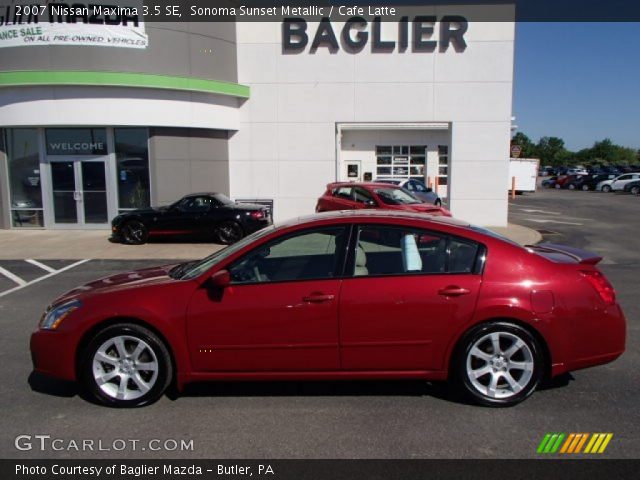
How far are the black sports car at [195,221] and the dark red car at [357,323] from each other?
9264mm

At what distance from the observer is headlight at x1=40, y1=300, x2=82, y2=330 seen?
412 cm

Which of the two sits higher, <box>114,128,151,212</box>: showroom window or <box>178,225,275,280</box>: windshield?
<box>114,128,151,212</box>: showroom window

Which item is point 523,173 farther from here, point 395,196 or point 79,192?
point 79,192

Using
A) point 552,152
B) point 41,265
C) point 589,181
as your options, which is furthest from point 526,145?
point 41,265

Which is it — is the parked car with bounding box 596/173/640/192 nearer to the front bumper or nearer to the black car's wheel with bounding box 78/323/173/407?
the black car's wheel with bounding box 78/323/173/407

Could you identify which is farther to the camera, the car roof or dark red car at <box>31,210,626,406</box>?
the car roof

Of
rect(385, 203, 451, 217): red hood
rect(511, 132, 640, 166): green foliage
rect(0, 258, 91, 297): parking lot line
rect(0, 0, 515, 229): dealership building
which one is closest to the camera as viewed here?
rect(0, 258, 91, 297): parking lot line

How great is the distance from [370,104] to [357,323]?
14743mm

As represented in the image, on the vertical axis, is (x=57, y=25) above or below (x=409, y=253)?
above

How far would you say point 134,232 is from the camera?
535 inches

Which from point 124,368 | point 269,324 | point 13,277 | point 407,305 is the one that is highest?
point 407,305

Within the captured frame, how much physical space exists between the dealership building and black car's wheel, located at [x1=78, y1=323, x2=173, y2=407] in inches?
504

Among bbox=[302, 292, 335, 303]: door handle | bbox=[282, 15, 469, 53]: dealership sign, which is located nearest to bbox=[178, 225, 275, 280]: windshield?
bbox=[302, 292, 335, 303]: door handle

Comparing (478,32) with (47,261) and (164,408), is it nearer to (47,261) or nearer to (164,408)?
(47,261)
